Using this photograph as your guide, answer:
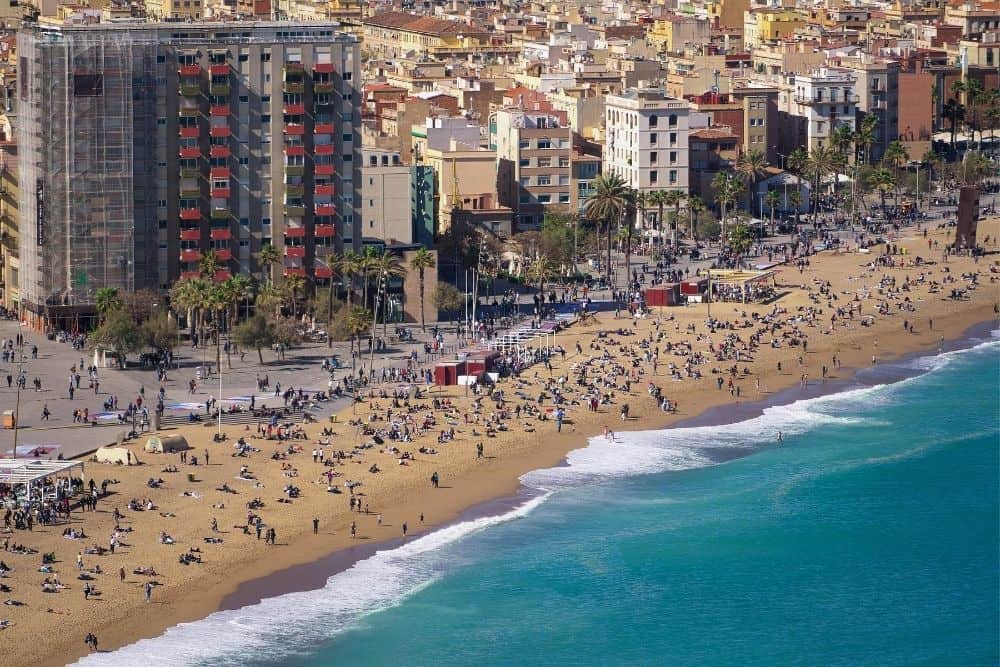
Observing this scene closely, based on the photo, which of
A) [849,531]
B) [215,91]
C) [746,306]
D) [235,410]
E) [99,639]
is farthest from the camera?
[746,306]

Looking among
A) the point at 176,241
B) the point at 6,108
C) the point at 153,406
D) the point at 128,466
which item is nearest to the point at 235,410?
the point at 153,406

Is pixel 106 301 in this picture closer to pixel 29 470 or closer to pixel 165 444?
pixel 165 444

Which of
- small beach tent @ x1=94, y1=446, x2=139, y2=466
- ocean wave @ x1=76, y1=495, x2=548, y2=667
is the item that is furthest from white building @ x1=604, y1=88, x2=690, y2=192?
ocean wave @ x1=76, y1=495, x2=548, y2=667

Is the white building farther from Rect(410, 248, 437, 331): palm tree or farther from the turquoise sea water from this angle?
the turquoise sea water

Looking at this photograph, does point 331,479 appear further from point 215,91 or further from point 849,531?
point 215,91

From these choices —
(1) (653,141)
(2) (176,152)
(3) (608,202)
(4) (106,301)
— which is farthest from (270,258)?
(1) (653,141)

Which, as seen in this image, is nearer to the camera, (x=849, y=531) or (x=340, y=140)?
(x=849, y=531)
